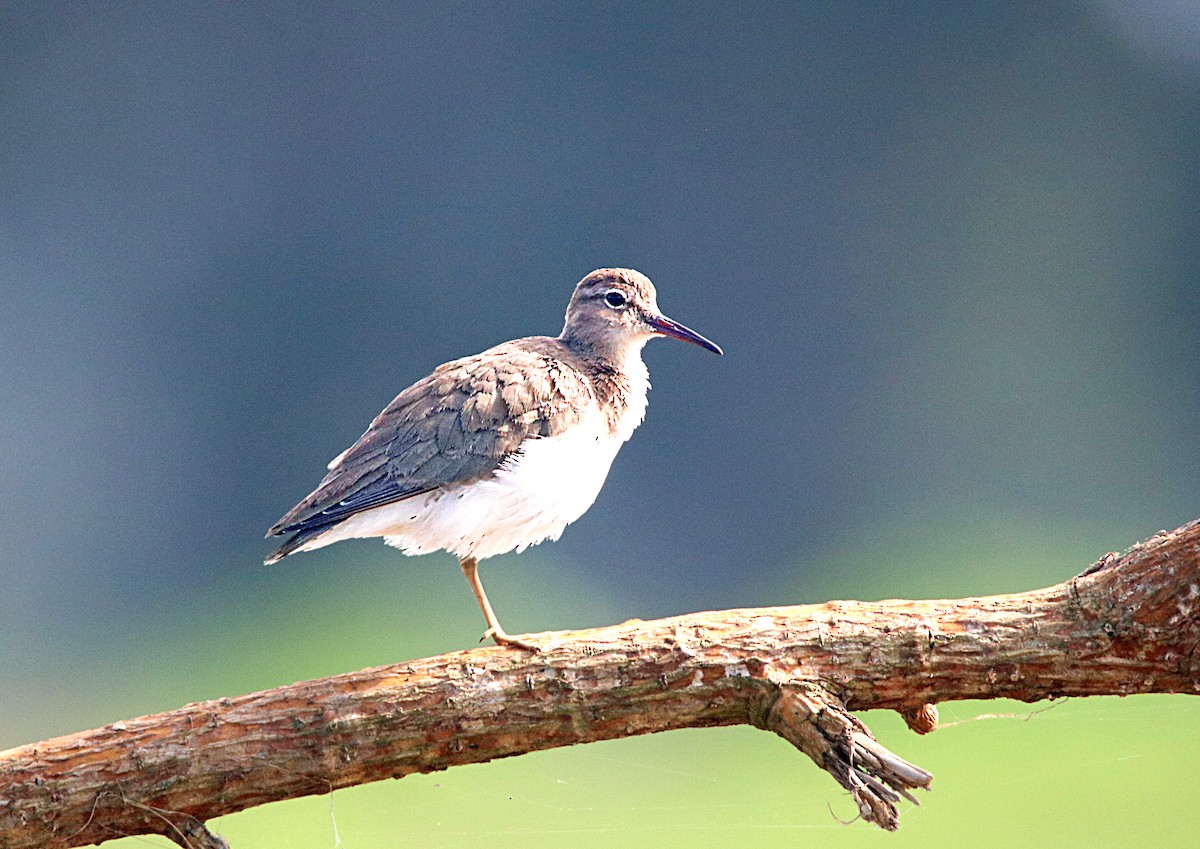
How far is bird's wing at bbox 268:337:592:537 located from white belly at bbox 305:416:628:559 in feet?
0.13

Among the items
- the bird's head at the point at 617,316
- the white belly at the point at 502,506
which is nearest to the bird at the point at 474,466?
the white belly at the point at 502,506

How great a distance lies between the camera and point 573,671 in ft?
8.19

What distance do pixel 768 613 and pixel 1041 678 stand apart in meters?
0.59

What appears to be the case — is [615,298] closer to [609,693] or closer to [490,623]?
[490,623]

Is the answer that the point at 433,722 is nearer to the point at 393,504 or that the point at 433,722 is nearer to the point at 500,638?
the point at 500,638

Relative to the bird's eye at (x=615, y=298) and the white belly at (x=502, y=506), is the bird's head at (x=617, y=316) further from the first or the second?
the white belly at (x=502, y=506)

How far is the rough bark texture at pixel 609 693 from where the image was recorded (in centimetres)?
245

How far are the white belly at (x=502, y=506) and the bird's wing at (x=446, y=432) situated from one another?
4cm

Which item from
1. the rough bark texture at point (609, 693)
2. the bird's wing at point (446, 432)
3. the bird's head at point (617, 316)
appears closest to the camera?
the rough bark texture at point (609, 693)

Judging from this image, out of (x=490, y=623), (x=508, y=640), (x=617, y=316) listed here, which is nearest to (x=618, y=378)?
(x=617, y=316)

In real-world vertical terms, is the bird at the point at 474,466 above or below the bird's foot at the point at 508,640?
above

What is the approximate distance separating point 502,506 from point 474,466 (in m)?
0.13

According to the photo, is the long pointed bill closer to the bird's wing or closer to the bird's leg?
the bird's wing

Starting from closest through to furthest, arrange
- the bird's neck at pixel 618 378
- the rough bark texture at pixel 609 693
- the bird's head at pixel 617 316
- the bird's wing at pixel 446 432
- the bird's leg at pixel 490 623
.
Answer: the rough bark texture at pixel 609 693 < the bird's leg at pixel 490 623 < the bird's wing at pixel 446 432 < the bird's neck at pixel 618 378 < the bird's head at pixel 617 316
